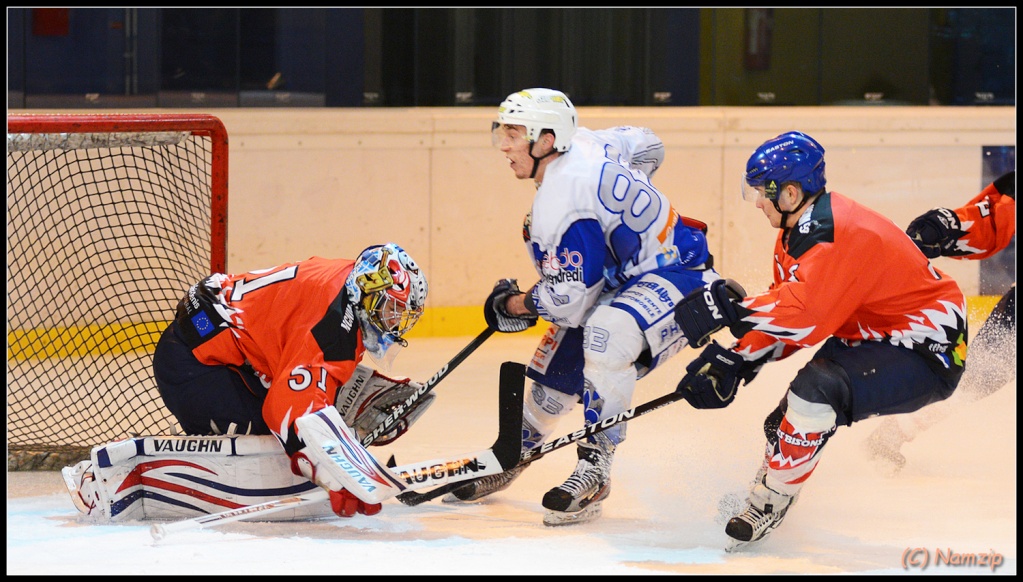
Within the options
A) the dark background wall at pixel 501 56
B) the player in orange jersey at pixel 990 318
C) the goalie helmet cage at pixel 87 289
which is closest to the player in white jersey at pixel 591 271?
the player in orange jersey at pixel 990 318

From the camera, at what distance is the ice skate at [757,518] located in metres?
3.09

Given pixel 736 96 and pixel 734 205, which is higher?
pixel 736 96

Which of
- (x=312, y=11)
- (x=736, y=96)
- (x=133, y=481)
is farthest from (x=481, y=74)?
(x=133, y=481)

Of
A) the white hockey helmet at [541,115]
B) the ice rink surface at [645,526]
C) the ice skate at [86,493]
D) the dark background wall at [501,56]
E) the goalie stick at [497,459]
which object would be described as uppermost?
the dark background wall at [501,56]

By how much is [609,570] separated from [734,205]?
12.3 ft

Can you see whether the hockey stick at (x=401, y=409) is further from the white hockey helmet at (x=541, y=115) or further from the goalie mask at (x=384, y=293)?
→ the white hockey helmet at (x=541, y=115)

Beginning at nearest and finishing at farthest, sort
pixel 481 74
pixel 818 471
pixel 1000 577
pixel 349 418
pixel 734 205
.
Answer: pixel 1000 577 < pixel 349 418 < pixel 818 471 < pixel 734 205 < pixel 481 74

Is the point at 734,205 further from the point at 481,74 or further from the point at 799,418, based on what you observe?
the point at 799,418

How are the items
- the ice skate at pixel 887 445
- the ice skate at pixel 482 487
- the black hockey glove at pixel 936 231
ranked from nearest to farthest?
the ice skate at pixel 482 487 → the black hockey glove at pixel 936 231 → the ice skate at pixel 887 445

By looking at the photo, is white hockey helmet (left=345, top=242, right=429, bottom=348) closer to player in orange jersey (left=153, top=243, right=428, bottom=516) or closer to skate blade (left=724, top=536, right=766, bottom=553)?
player in orange jersey (left=153, top=243, right=428, bottom=516)

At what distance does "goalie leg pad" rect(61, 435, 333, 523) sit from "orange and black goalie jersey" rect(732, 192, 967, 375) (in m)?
1.25

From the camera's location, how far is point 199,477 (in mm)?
3359

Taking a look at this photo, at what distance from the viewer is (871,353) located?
3.16 m

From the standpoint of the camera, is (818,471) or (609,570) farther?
(818,471)
